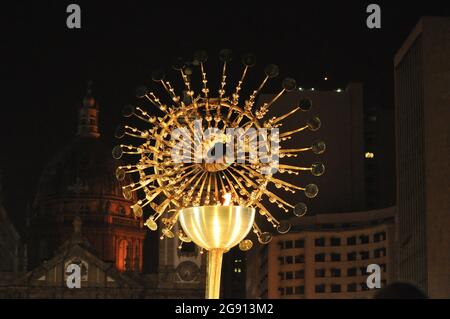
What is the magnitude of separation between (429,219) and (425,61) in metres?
12.0

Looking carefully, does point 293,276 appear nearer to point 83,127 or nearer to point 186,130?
point 83,127

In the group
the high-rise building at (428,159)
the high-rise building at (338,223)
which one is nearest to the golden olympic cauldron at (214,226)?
the high-rise building at (428,159)

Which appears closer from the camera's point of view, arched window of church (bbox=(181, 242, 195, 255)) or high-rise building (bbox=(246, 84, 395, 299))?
high-rise building (bbox=(246, 84, 395, 299))

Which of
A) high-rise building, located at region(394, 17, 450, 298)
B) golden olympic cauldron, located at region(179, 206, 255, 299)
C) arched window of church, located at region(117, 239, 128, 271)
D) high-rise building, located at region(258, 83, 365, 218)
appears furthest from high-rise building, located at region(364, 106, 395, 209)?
golden olympic cauldron, located at region(179, 206, 255, 299)

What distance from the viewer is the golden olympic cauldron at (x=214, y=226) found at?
80.7 ft

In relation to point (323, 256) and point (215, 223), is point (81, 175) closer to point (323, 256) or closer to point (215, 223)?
point (323, 256)

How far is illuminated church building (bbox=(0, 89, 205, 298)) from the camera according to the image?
418 ft

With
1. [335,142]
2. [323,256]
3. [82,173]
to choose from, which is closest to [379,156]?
[335,142]

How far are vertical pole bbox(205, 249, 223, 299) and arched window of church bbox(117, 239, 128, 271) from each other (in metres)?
113

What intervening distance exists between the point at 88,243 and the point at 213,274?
108 metres

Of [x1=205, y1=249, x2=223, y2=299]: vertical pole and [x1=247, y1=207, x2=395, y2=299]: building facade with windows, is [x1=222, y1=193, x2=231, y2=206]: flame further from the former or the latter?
[x1=247, y1=207, x2=395, y2=299]: building facade with windows

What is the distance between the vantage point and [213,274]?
81.6ft

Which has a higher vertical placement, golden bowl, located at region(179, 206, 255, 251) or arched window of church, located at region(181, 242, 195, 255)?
arched window of church, located at region(181, 242, 195, 255)

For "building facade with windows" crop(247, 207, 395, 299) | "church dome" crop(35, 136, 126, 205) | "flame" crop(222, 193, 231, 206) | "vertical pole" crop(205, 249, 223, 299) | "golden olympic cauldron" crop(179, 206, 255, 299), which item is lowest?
"vertical pole" crop(205, 249, 223, 299)
